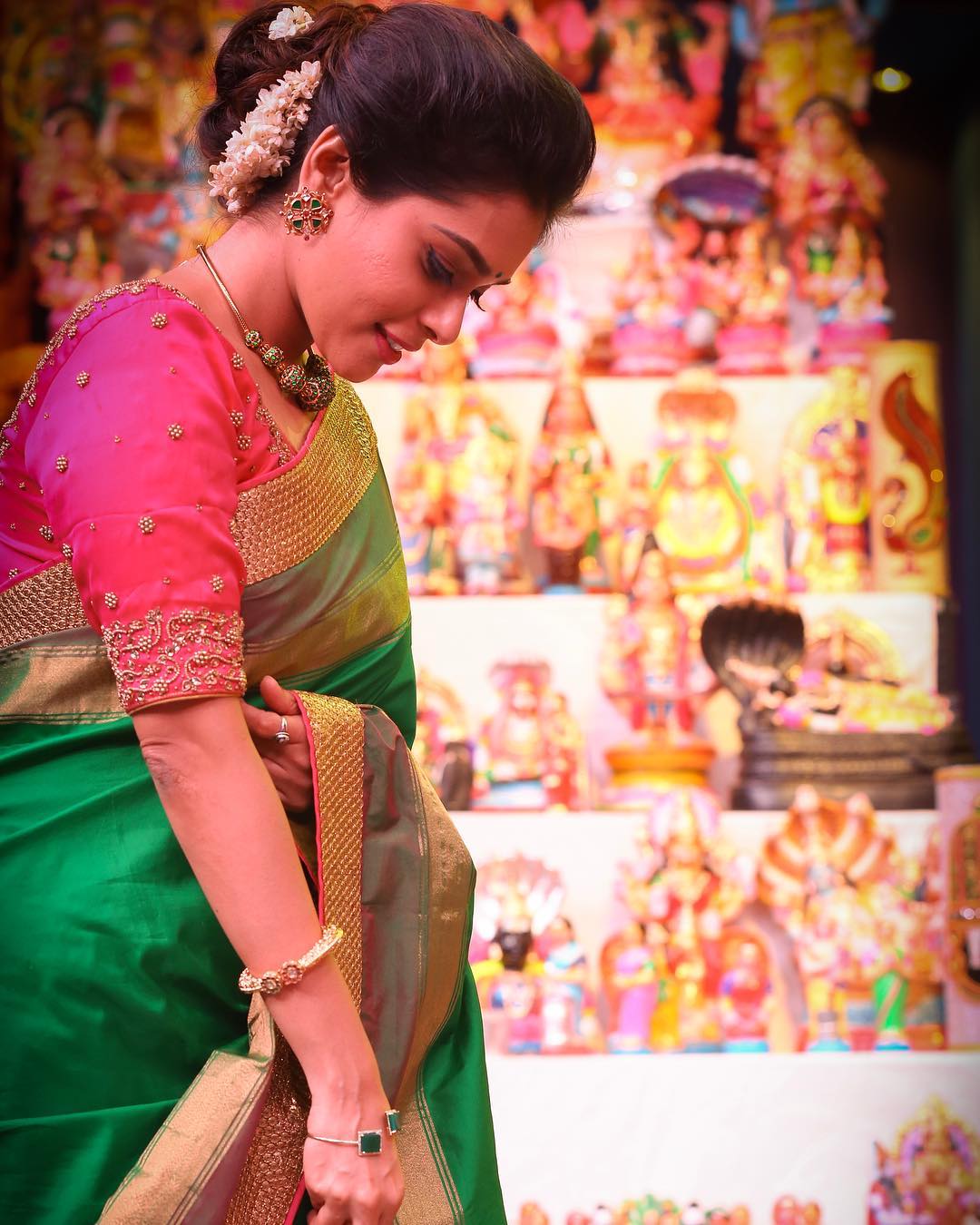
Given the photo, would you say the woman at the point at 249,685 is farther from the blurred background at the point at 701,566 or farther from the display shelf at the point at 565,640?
the display shelf at the point at 565,640

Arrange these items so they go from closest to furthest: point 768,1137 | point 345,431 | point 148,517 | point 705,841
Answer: point 148,517
point 345,431
point 768,1137
point 705,841

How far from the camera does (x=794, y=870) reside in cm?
221

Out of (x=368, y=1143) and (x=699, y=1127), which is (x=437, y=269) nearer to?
(x=368, y=1143)

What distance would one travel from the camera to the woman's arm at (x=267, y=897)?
679 millimetres

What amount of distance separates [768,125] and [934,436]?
0.69 meters

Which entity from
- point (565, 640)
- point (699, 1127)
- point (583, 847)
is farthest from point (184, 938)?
point (565, 640)

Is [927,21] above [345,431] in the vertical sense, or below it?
above

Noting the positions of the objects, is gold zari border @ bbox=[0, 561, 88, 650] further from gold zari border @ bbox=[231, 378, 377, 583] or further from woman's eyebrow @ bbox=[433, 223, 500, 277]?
woman's eyebrow @ bbox=[433, 223, 500, 277]

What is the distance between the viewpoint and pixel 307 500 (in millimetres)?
793

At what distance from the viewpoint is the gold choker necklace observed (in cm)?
→ 78

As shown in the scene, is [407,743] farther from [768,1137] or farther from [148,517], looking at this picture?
[768,1137]

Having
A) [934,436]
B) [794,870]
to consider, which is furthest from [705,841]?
[934,436]

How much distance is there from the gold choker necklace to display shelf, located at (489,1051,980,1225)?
1.38 metres

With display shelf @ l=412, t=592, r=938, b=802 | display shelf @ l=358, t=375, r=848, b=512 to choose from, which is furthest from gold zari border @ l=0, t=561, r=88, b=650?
display shelf @ l=358, t=375, r=848, b=512
